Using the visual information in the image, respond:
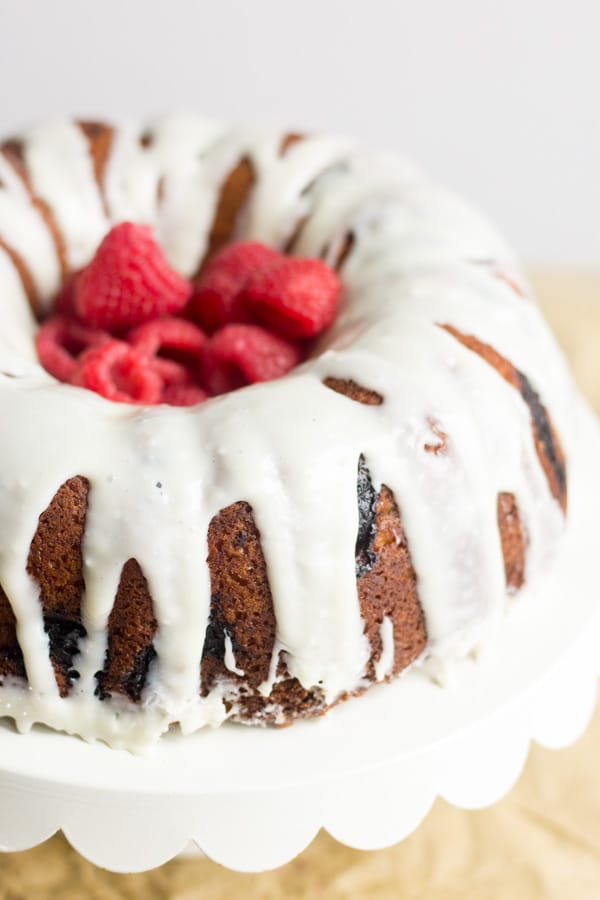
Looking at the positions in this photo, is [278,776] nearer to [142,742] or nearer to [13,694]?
[142,742]

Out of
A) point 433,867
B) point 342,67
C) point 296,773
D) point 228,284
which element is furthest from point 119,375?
point 342,67

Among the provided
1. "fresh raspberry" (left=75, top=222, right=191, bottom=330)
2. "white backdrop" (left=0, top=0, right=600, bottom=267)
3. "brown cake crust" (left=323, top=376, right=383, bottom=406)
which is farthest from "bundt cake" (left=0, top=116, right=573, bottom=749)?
"white backdrop" (left=0, top=0, right=600, bottom=267)

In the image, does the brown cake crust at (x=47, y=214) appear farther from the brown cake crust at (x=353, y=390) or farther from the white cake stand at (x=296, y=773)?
the white cake stand at (x=296, y=773)

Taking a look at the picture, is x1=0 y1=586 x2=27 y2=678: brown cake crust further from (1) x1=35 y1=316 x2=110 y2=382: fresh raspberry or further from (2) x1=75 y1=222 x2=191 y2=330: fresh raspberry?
(2) x1=75 y1=222 x2=191 y2=330: fresh raspberry

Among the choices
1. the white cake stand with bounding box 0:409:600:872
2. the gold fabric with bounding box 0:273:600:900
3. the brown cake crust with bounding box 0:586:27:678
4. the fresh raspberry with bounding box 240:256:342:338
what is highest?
the fresh raspberry with bounding box 240:256:342:338

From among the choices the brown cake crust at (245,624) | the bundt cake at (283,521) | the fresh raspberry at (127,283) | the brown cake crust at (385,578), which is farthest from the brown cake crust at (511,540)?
the fresh raspberry at (127,283)

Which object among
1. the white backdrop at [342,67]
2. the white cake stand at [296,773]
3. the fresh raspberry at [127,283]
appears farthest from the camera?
the white backdrop at [342,67]
